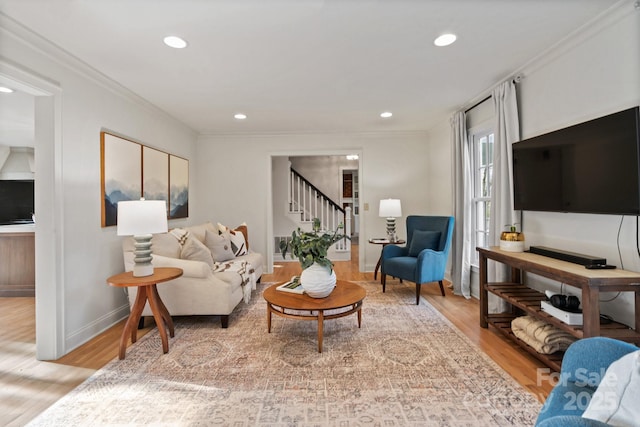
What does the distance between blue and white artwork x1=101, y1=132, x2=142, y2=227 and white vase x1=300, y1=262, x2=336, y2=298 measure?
6.80 feet

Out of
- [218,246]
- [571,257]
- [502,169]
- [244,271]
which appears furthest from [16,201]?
[571,257]

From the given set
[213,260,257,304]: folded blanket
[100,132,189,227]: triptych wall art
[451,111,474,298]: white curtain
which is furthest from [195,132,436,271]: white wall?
[213,260,257,304]: folded blanket

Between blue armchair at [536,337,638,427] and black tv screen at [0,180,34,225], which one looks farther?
black tv screen at [0,180,34,225]

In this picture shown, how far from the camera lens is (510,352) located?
2.36 m

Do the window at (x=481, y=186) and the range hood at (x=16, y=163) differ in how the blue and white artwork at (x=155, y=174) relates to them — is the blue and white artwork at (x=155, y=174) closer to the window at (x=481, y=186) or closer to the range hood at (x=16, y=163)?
the range hood at (x=16, y=163)

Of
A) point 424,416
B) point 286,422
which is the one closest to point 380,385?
point 424,416

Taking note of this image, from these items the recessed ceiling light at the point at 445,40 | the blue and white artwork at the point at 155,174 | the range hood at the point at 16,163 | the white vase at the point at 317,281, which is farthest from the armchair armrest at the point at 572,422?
the range hood at the point at 16,163

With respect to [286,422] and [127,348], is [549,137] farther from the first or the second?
[127,348]

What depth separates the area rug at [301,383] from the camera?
1.65 meters

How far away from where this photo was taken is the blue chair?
353 cm

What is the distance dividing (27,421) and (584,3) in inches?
163

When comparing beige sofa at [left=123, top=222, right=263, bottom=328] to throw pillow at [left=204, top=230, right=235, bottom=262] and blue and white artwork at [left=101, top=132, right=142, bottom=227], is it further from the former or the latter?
throw pillow at [left=204, top=230, right=235, bottom=262]

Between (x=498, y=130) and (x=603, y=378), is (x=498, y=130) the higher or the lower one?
the higher one

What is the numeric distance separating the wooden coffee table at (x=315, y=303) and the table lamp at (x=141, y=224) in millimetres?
1049
